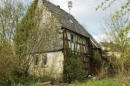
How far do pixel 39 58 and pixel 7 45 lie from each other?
163 inches

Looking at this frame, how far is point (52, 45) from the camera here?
14203 mm

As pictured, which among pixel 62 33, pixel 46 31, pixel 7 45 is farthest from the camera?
pixel 62 33

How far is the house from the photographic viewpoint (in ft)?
40.2

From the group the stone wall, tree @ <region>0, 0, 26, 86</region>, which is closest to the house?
the stone wall

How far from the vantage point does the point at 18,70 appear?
11305 millimetres

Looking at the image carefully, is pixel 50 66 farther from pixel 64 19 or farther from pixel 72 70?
pixel 64 19

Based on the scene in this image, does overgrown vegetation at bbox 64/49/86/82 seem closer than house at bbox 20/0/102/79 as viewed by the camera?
No

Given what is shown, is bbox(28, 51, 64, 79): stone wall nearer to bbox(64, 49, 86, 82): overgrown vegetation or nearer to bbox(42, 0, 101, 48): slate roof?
bbox(64, 49, 86, 82): overgrown vegetation

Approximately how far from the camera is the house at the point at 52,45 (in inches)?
483

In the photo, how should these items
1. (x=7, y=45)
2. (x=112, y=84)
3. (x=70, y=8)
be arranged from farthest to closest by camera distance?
(x=70, y=8) < (x=7, y=45) < (x=112, y=84)

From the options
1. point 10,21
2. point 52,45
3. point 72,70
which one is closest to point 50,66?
point 52,45

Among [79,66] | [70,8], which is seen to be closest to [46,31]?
[79,66]

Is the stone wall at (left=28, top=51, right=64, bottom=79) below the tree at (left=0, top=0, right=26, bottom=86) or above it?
below

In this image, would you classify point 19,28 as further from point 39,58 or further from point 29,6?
point 39,58
